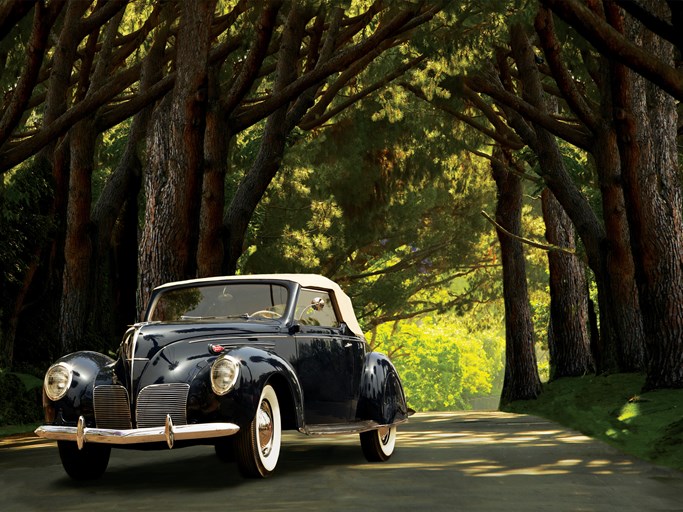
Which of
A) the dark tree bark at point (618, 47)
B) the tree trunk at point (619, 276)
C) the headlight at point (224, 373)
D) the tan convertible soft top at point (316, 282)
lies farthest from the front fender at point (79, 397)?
the tree trunk at point (619, 276)

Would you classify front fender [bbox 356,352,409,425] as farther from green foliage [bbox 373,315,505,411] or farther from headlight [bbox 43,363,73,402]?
green foliage [bbox 373,315,505,411]

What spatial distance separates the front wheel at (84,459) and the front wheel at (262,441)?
4.21 ft

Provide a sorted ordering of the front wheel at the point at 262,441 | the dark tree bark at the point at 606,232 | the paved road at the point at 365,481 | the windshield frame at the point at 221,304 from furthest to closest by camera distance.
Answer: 1. the dark tree bark at the point at 606,232
2. the windshield frame at the point at 221,304
3. the front wheel at the point at 262,441
4. the paved road at the point at 365,481

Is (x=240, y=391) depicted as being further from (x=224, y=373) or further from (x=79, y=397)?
(x=79, y=397)

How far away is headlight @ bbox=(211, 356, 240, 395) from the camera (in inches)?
370

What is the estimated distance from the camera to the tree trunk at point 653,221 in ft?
55.2

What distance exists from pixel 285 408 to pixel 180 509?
2.28 metres

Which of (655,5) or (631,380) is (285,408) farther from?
(631,380)

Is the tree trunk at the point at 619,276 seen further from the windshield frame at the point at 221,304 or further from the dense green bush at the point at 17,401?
the windshield frame at the point at 221,304

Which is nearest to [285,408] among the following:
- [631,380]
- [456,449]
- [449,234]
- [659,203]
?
[456,449]

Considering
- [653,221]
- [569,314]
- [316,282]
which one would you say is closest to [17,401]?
[316,282]

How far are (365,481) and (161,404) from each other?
1749 millimetres

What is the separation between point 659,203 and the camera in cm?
1723

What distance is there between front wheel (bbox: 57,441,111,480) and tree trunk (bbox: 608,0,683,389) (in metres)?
9.17
